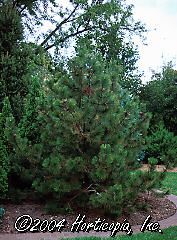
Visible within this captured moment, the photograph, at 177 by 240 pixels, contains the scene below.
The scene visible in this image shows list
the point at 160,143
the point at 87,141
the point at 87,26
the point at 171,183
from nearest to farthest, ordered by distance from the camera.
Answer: the point at 87,141 < the point at 171,183 < the point at 160,143 < the point at 87,26

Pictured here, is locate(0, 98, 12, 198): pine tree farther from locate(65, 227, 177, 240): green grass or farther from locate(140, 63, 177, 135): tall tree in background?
locate(140, 63, 177, 135): tall tree in background

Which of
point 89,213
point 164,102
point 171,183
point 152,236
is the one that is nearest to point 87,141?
point 89,213

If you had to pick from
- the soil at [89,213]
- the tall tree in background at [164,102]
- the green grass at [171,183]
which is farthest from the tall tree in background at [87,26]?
the soil at [89,213]

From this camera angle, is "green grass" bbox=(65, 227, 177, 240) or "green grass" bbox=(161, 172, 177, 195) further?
"green grass" bbox=(161, 172, 177, 195)

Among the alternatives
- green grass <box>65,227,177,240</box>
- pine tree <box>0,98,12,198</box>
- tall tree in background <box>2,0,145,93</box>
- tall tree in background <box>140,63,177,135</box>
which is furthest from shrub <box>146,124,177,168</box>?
Answer: green grass <box>65,227,177,240</box>

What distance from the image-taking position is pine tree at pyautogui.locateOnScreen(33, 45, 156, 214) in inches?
268

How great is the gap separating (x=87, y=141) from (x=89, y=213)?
123cm

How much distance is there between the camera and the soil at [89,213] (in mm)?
6766

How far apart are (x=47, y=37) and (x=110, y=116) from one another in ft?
62.8

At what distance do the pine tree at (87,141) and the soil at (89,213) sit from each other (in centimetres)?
24

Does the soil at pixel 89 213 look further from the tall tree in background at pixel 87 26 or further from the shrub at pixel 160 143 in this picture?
the tall tree in background at pixel 87 26

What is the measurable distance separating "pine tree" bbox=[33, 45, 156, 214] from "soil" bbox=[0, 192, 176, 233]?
244mm

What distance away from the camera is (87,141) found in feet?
23.6

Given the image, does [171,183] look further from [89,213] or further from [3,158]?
[3,158]
